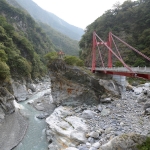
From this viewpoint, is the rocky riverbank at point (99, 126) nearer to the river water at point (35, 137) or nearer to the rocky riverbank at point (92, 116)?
the rocky riverbank at point (92, 116)

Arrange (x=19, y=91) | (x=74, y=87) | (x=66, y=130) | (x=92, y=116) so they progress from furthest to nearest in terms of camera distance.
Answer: (x=19, y=91) → (x=74, y=87) → (x=92, y=116) → (x=66, y=130)

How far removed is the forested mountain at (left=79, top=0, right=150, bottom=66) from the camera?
33.6m

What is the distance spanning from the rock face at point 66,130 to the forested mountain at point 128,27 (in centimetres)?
2030

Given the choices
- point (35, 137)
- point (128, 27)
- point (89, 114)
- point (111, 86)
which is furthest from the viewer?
point (128, 27)

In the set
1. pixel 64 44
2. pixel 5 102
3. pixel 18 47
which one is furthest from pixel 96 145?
pixel 64 44

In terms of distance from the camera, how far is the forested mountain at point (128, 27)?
33625mm

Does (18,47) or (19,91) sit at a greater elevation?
(18,47)

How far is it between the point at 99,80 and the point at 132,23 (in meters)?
25.2

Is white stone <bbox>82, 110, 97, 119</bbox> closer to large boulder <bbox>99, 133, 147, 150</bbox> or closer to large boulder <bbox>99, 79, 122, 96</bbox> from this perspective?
large boulder <bbox>99, 79, 122, 96</bbox>

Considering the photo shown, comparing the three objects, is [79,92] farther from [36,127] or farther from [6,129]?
[6,129]

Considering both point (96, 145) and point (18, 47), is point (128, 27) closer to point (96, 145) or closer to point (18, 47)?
point (18, 47)

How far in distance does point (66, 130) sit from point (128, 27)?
3280 centimetres

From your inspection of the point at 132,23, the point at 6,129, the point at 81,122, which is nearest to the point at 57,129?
the point at 81,122

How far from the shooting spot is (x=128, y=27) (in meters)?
39.3
